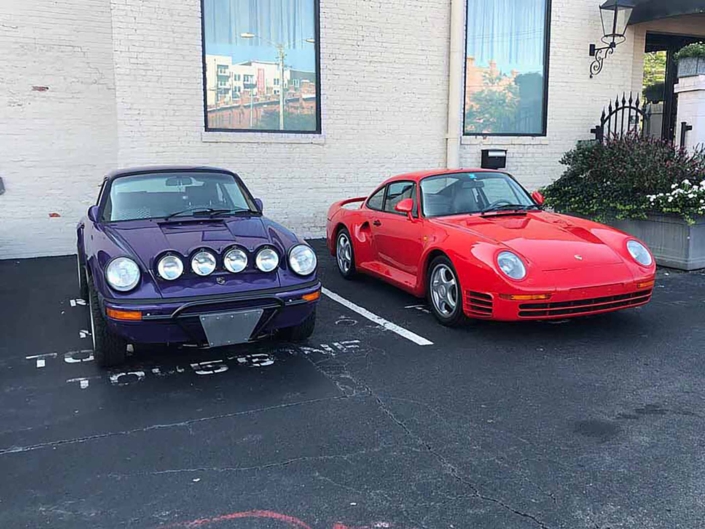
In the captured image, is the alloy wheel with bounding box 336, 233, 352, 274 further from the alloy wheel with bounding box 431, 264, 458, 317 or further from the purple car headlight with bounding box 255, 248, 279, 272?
the purple car headlight with bounding box 255, 248, 279, 272

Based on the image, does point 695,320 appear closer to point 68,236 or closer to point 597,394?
point 597,394

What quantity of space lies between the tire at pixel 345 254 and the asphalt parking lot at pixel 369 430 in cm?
198

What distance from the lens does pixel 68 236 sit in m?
9.33

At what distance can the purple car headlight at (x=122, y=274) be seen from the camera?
4.01 meters

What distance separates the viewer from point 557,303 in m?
4.79

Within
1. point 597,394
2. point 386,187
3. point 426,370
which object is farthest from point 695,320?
point 386,187

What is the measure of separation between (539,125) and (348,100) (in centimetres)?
393

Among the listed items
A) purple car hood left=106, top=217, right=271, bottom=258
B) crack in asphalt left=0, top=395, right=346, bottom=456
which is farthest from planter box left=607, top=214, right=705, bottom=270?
crack in asphalt left=0, top=395, right=346, bottom=456

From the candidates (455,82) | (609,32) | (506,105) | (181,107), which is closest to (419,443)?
(181,107)

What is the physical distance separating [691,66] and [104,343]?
31.2 ft

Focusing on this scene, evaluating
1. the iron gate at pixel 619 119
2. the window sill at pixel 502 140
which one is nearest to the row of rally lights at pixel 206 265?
the window sill at pixel 502 140

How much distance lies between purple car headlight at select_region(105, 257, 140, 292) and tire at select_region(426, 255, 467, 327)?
2514mm

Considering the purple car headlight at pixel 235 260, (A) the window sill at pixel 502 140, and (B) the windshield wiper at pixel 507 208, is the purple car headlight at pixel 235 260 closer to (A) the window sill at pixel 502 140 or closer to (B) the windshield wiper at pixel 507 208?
(B) the windshield wiper at pixel 507 208

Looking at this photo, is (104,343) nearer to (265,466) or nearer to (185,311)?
(185,311)
